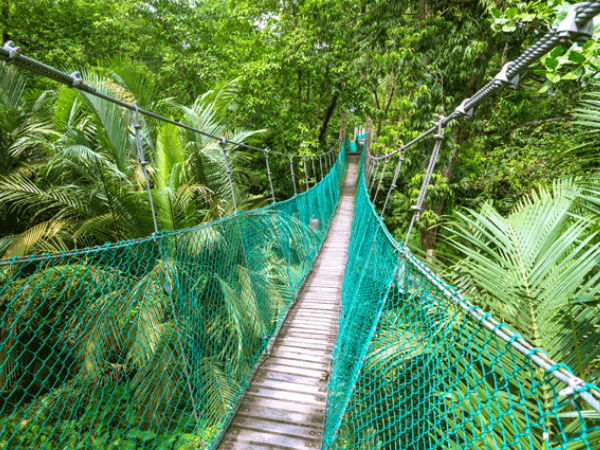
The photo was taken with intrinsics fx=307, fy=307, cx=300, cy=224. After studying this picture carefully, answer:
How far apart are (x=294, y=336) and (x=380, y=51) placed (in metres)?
4.10

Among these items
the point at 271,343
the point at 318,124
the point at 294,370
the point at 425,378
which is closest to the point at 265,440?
the point at 294,370

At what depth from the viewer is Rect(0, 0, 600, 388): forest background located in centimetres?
142

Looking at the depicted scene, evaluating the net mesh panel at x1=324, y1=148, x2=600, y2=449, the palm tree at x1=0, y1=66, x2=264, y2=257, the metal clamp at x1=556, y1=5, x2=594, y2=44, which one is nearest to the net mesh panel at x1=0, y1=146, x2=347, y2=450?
the palm tree at x1=0, y1=66, x2=264, y2=257

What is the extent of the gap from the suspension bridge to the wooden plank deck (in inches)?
0.4

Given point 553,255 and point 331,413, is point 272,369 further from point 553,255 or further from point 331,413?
point 553,255

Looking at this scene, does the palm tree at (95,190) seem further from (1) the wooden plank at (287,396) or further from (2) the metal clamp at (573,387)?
(2) the metal clamp at (573,387)

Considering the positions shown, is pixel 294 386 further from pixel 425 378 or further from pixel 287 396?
pixel 425 378

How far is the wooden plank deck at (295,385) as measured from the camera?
6.04 ft

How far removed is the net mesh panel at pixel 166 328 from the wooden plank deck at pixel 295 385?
4.8 inches

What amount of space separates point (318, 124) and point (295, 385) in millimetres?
6889

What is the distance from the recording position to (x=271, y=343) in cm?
260

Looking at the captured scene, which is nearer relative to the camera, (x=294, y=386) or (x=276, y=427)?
(x=276, y=427)

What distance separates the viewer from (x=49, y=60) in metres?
5.59

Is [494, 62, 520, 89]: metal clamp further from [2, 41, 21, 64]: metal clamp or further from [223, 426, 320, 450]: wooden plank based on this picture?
[223, 426, 320, 450]: wooden plank
